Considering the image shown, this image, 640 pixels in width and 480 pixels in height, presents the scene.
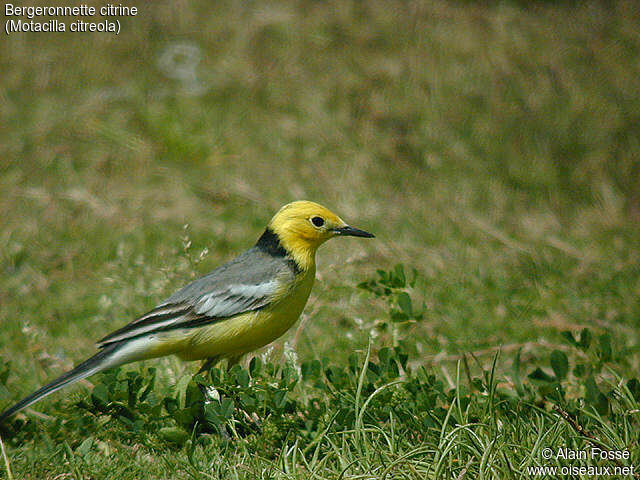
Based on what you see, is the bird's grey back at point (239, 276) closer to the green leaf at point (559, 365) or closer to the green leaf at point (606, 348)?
the green leaf at point (559, 365)

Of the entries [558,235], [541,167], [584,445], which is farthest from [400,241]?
[584,445]

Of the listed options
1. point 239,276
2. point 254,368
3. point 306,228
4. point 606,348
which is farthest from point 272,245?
point 606,348

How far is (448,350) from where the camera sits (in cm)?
505

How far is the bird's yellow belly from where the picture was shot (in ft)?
12.9

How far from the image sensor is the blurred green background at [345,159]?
18.5 feet

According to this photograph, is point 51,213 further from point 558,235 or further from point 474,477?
point 474,477

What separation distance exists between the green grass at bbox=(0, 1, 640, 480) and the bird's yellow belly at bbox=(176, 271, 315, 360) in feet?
0.73

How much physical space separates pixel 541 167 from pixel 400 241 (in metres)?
2.09

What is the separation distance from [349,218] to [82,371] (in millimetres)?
3644

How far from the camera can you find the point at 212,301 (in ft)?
13.0

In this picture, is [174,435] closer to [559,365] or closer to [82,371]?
[82,371]
